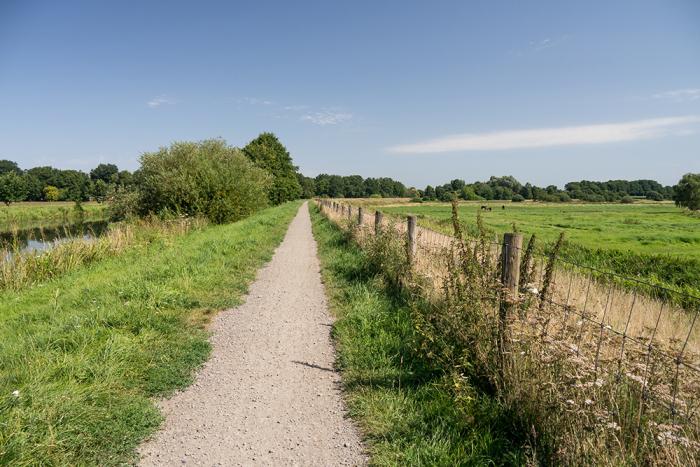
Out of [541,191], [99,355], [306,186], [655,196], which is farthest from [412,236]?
[655,196]

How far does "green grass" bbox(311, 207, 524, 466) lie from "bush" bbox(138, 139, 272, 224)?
1861cm

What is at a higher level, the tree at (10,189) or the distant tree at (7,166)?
the distant tree at (7,166)

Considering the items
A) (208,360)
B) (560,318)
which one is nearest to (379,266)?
(208,360)

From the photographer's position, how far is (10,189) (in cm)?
6731

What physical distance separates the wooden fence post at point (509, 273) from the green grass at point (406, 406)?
0.77m

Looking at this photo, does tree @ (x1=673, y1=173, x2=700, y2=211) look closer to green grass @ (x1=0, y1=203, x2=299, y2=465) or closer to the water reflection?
green grass @ (x1=0, y1=203, x2=299, y2=465)

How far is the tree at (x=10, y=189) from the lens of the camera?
66.4m

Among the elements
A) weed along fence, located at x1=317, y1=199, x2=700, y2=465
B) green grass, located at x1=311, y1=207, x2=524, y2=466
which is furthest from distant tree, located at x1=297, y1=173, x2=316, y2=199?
weed along fence, located at x1=317, y1=199, x2=700, y2=465

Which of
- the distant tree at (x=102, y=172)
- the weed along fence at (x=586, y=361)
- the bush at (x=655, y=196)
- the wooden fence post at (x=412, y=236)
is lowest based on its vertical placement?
the weed along fence at (x=586, y=361)

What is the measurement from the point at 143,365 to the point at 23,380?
1.04 meters

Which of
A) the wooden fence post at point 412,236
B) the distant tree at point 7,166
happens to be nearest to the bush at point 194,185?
the wooden fence post at point 412,236

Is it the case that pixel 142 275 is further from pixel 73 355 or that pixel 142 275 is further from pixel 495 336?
pixel 495 336

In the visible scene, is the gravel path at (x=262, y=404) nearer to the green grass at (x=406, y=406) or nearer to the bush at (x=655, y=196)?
the green grass at (x=406, y=406)

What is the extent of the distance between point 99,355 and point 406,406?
3503 millimetres
